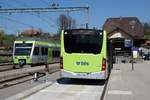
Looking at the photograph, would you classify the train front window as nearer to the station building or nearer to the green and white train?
the green and white train

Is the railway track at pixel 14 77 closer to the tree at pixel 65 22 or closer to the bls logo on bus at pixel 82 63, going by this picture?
the bls logo on bus at pixel 82 63

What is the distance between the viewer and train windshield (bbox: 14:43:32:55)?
135 ft

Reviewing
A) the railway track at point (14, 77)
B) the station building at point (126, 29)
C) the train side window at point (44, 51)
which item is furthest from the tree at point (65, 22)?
the railway track at point (14, 77)

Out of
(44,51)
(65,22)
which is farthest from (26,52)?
Answer: (65,22)

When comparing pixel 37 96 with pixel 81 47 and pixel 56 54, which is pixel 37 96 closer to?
pixel 81 47

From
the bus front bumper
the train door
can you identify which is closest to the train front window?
the train door

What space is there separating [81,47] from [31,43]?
2027 centimetres

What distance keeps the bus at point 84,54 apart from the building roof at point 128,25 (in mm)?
83674

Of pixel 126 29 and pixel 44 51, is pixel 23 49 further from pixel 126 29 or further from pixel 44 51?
pixel 126 29

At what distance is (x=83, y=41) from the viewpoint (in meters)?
21.8

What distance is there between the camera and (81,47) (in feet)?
70.9

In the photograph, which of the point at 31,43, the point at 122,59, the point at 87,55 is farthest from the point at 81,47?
Result: the point at 122,59

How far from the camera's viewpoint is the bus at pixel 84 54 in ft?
69.4

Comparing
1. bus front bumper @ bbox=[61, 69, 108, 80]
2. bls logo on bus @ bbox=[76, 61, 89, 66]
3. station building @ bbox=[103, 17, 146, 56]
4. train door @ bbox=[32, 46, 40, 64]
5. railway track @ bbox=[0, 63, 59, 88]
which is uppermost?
station building @ bbox=[103, 17, 146, 56]
